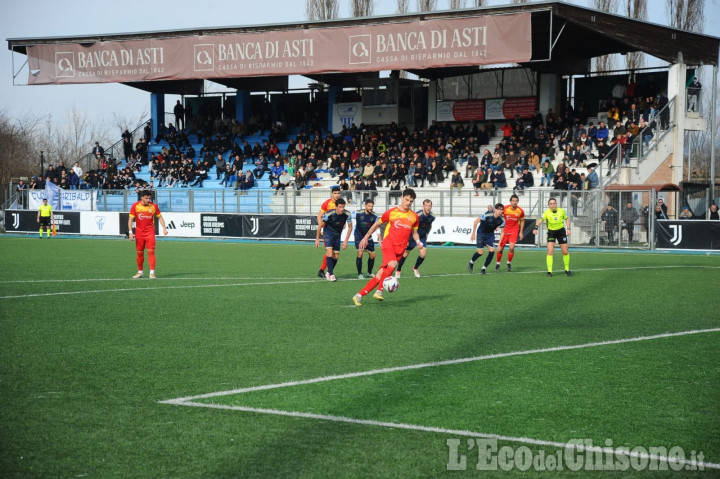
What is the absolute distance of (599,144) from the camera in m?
34.9

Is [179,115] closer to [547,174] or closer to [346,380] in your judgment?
[547,174]

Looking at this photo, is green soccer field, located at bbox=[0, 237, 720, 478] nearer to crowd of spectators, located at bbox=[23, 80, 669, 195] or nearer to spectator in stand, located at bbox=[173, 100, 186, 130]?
crowd of spectators, located at bbox=[23, 80, 669, 195]

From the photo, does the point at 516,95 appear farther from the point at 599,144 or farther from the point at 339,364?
the point at 339,364

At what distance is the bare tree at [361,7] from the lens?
50688mm

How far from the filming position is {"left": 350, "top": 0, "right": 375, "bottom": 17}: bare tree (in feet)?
166

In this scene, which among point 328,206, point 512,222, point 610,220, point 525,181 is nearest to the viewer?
point 328,206

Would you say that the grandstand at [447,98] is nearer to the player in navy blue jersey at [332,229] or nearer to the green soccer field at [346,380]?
the player in navy blue jersey at [332,229]

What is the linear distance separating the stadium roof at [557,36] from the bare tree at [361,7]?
234 inches

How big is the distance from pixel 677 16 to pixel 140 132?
64810 mm

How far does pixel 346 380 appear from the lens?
25.6 feet

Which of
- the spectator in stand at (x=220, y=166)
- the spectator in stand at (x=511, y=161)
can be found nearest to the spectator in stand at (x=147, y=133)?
the spectator in stand at (x=220, y=166)

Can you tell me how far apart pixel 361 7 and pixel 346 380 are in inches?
1804
